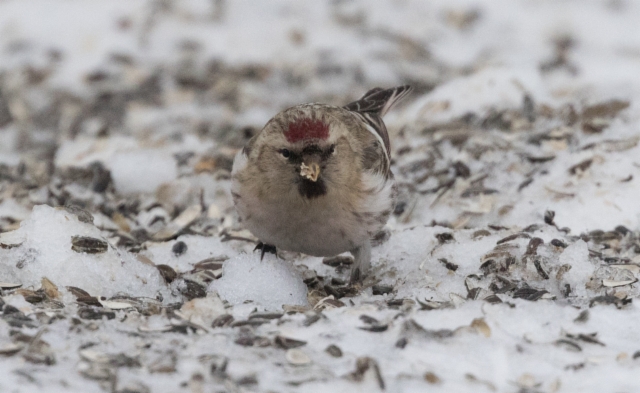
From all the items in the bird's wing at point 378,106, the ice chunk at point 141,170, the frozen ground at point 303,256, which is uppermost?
the bird's wing at point 378,106

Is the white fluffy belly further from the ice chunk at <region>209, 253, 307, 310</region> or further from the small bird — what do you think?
the ice chunk at <region>209, 253, 307, 310</region>

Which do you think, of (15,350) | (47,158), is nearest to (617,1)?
(47,158)

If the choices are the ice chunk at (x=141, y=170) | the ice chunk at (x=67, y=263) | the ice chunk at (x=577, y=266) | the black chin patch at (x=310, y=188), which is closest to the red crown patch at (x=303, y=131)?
the black chin patch at (x=310, y=188)

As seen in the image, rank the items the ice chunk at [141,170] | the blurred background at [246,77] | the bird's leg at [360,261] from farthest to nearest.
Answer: the blurred background at [246,77], the ice chunk at [141,170], the bird's leg at [360,261]

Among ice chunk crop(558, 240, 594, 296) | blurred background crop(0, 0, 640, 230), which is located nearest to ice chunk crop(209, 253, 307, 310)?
ice chunk crop(558, 240, 594, 296)

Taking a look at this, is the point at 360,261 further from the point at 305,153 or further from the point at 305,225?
the point at 305,153

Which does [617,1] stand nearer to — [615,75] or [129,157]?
[615,75]

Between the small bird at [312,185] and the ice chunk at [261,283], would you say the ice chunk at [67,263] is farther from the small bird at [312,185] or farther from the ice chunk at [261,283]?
the small bird at [312,185]
